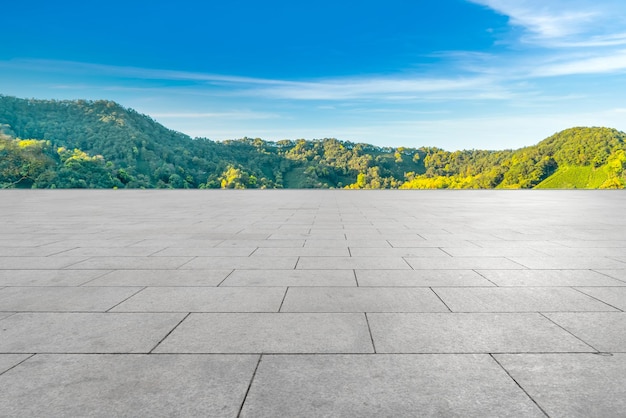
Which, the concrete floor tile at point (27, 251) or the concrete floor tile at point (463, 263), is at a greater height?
the concrete floor tile at point (463, 263)

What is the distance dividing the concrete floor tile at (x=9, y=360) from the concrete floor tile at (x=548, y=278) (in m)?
5.23

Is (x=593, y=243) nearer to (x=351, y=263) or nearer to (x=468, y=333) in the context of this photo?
(x=351, y=263)

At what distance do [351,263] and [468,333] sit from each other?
3.21 m

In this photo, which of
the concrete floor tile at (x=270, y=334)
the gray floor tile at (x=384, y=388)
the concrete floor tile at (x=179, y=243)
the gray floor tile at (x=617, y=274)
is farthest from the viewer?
the concrete floor tile at (x=179, y=243)

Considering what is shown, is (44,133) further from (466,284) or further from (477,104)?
(466,284)

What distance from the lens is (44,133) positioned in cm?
7506

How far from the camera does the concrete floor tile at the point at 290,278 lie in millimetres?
5715

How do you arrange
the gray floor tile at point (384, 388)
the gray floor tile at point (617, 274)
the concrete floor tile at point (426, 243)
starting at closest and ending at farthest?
the gray floor tile at point (384, 388) → the gray floor tile at point (617, 274) → the concrete floor tile at point (426, 243)

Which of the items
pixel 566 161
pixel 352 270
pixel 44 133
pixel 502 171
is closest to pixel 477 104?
pixel 502 171

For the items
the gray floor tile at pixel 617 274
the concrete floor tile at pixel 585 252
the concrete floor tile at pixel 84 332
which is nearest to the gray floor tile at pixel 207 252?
the concrete floor tile at pixel 84 332

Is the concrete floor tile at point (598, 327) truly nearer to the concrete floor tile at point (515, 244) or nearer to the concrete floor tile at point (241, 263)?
the concrete floor tile at point (241, 263)

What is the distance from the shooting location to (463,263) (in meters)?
6.97

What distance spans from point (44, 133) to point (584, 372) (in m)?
88.0

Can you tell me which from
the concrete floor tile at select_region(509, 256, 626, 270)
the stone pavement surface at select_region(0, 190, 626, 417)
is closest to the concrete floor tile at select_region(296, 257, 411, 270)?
the stone pavement surface at select_region(0, 190, 626, 417)
